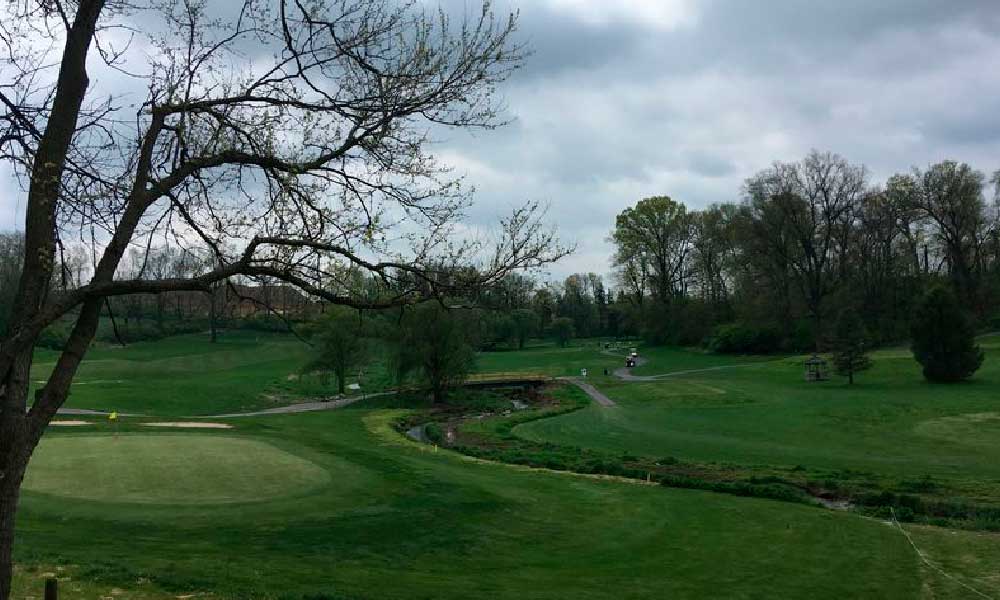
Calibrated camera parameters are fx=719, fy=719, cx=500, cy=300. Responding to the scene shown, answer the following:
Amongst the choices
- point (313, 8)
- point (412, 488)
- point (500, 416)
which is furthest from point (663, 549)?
point (500, 416)

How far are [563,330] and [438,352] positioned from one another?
2245 inches

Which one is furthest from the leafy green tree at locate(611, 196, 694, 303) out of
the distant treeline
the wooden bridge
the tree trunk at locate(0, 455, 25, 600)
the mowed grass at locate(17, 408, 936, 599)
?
the tree trunk at locate(0, 455, 25, 600)

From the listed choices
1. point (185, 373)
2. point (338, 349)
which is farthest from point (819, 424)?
point (185, 373)

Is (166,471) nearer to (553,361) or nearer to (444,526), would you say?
(444,526)

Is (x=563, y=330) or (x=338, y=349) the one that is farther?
(x=563, y=330)

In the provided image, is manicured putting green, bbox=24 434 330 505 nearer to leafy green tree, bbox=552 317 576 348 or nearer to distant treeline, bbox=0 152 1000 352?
distant treeline, bbox=0 152 1000 352

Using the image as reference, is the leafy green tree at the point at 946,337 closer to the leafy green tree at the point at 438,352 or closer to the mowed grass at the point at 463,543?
the leafy green tree at the point at 438,352

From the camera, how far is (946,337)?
4734 cm

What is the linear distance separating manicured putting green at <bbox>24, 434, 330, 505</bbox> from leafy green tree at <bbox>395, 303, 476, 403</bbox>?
2835cm

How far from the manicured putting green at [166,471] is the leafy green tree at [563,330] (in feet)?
277

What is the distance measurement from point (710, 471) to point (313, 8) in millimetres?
21529

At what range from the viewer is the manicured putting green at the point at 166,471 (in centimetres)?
1644

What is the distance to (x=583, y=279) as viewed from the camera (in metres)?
Answer: 130

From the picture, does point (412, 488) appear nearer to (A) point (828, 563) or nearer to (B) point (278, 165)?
(A) point (828, 563)
